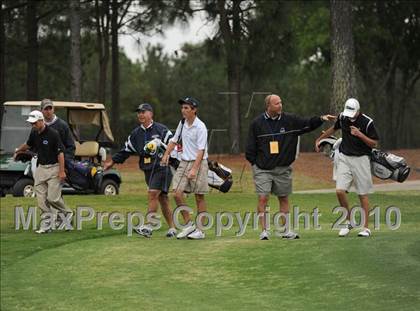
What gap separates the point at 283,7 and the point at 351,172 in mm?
26606

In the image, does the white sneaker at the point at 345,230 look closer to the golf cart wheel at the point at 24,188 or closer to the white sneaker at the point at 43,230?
the white sneaker at the point at 43,230

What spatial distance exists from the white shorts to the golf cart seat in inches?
393

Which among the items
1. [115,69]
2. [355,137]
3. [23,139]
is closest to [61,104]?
[23,139]

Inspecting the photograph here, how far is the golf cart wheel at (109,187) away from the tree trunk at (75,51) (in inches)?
498

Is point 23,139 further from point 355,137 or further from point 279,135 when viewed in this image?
point 355,137

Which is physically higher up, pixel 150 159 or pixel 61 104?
pixel 61 104

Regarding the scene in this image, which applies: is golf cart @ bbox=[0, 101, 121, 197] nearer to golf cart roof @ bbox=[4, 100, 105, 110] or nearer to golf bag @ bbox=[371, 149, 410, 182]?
golf cart roof @ bbox=[4, 100, 105, 110]

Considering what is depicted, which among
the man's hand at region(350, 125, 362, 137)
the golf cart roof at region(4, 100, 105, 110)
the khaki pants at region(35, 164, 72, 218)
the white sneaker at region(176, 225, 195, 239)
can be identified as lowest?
the white sneaker at region(176, 225, 195, 239)

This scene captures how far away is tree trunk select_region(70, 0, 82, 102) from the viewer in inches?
1320

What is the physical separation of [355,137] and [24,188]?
10.6 m

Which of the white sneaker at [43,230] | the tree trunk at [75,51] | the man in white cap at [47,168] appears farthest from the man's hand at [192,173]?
the tree trunk at [75,51]

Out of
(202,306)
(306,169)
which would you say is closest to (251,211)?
(202,306)

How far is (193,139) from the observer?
12.3m

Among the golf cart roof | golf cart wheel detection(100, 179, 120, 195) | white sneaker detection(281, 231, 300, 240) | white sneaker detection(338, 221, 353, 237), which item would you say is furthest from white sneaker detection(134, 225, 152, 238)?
the golf cart roof
